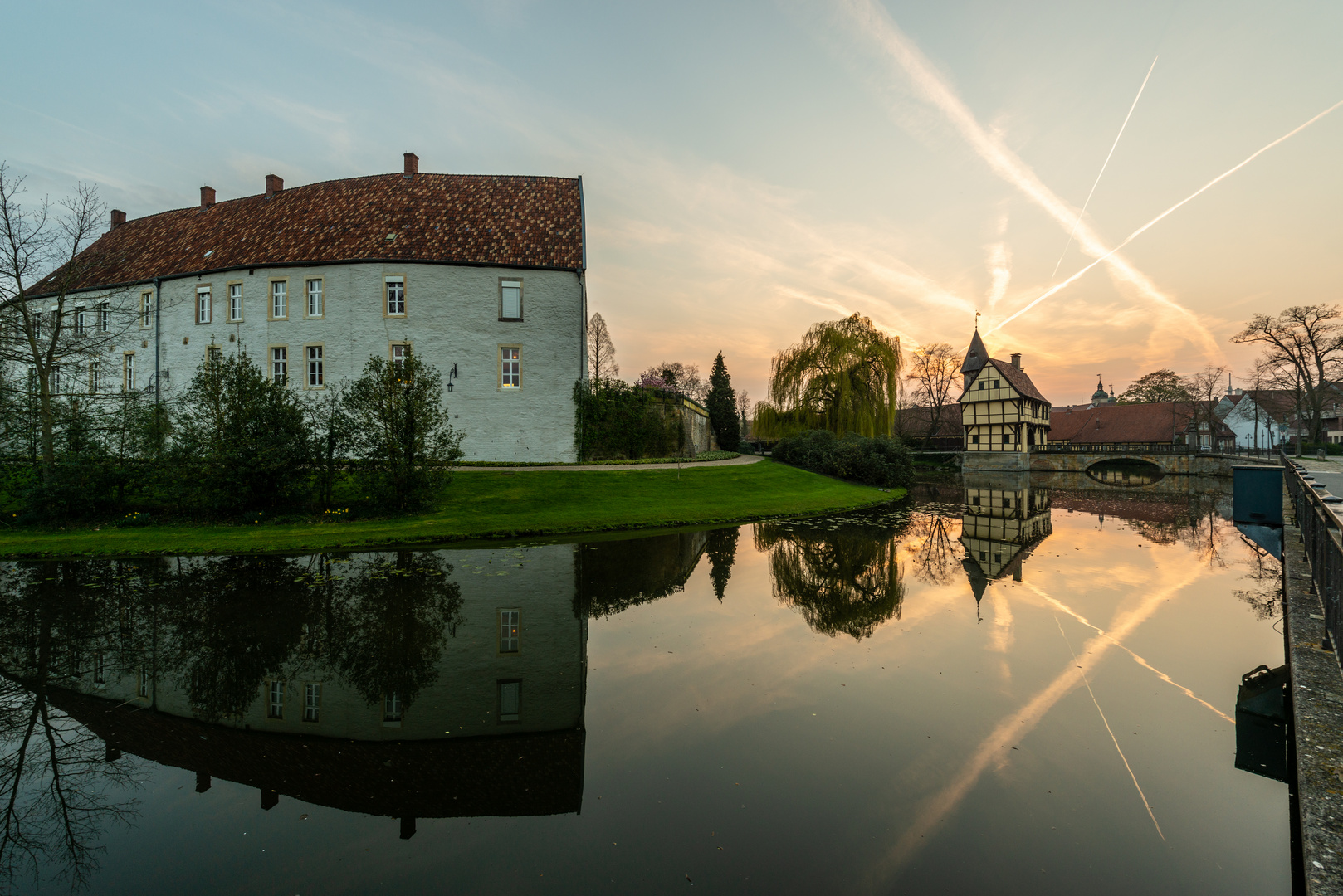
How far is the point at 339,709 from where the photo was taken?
5605mm

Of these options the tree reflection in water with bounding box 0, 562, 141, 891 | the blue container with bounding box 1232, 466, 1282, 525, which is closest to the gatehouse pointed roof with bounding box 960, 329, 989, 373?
the blue container with bounding box 1232, 466, 1282, 525

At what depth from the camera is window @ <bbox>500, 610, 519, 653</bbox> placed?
24.0ft

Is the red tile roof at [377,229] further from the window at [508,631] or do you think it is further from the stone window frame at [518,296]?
the window at [508,631]

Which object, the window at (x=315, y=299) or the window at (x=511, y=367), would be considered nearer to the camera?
the window at (x=315, y=299)

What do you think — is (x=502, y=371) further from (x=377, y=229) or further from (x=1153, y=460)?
(x=1153, y=460)

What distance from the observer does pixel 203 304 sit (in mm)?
28297

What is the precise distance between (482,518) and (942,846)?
15159mm

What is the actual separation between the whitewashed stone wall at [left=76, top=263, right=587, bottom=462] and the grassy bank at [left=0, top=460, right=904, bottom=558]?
3714 millimetres

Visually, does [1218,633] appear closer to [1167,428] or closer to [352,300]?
[352,300]

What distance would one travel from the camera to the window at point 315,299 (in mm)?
26625

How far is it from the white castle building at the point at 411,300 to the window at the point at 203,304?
8 centimetres

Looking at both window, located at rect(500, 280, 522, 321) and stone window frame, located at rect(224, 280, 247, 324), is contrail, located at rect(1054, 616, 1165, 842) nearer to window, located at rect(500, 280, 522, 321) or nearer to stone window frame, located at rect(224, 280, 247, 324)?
window, located at rect(500, 280, 522, 321)

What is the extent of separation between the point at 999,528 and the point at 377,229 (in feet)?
96.5

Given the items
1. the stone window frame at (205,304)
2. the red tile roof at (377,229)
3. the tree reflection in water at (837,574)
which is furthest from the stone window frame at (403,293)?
the tree reflection in water at (837,574)
